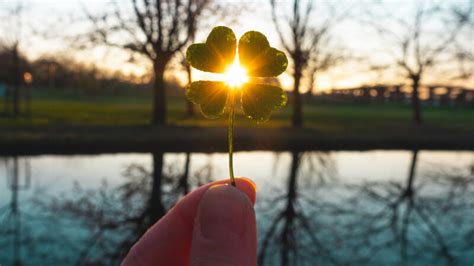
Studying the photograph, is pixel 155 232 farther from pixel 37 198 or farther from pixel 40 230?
pixel 37 198

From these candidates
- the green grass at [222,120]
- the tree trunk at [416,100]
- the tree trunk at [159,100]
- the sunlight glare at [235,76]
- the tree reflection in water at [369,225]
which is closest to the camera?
the sunlight glare at [235,76]

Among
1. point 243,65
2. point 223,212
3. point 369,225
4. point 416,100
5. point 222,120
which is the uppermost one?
point 416,100

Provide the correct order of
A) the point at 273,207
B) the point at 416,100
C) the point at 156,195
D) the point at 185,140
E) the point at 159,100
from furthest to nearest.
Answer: the point at 416,100
the point at 159,100
the point at 185,140
the point at 156,195
the point at 273,207

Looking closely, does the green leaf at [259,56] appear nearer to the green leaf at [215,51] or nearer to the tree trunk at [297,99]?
the green leaf at [215,51]

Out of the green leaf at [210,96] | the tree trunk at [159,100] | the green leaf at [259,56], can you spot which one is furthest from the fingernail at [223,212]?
the tree trunk at [159,100]

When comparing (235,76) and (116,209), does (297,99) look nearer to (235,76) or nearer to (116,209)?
(116,209)

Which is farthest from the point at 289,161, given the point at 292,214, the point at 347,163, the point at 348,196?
the point at 292,214

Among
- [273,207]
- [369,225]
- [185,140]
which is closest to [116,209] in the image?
[273,207]
